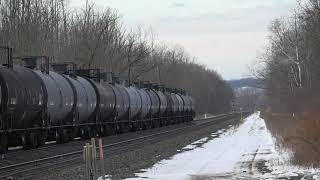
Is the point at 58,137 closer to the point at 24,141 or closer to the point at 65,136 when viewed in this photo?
the point at 65,136

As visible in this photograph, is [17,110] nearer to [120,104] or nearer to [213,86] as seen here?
[120,104]

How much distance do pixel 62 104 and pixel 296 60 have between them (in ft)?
120

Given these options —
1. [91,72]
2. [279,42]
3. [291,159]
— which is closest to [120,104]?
[91,72]

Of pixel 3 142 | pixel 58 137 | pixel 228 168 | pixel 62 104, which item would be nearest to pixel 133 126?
pixel 58 137

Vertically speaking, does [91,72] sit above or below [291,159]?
above

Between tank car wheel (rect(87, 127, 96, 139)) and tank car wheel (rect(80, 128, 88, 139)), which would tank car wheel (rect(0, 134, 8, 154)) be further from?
tank car wheel (rect(87, 127, 96, 139))

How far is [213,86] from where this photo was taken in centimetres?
18425

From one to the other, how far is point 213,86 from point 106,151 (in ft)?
Result: 525

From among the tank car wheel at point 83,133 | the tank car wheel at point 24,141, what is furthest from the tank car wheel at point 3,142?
the tank car wheel at point 83,133

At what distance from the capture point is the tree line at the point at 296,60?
37.8m

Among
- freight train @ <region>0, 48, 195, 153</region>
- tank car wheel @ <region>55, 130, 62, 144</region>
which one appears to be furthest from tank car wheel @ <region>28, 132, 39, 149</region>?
tank car wheel @ <region>55, 130, 62, 144</region>

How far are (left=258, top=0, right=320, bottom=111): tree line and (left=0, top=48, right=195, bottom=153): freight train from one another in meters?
11.8

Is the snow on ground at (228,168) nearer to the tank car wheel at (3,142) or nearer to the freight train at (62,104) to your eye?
the tank car wheel at (3,142)

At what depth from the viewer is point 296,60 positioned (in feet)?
194
